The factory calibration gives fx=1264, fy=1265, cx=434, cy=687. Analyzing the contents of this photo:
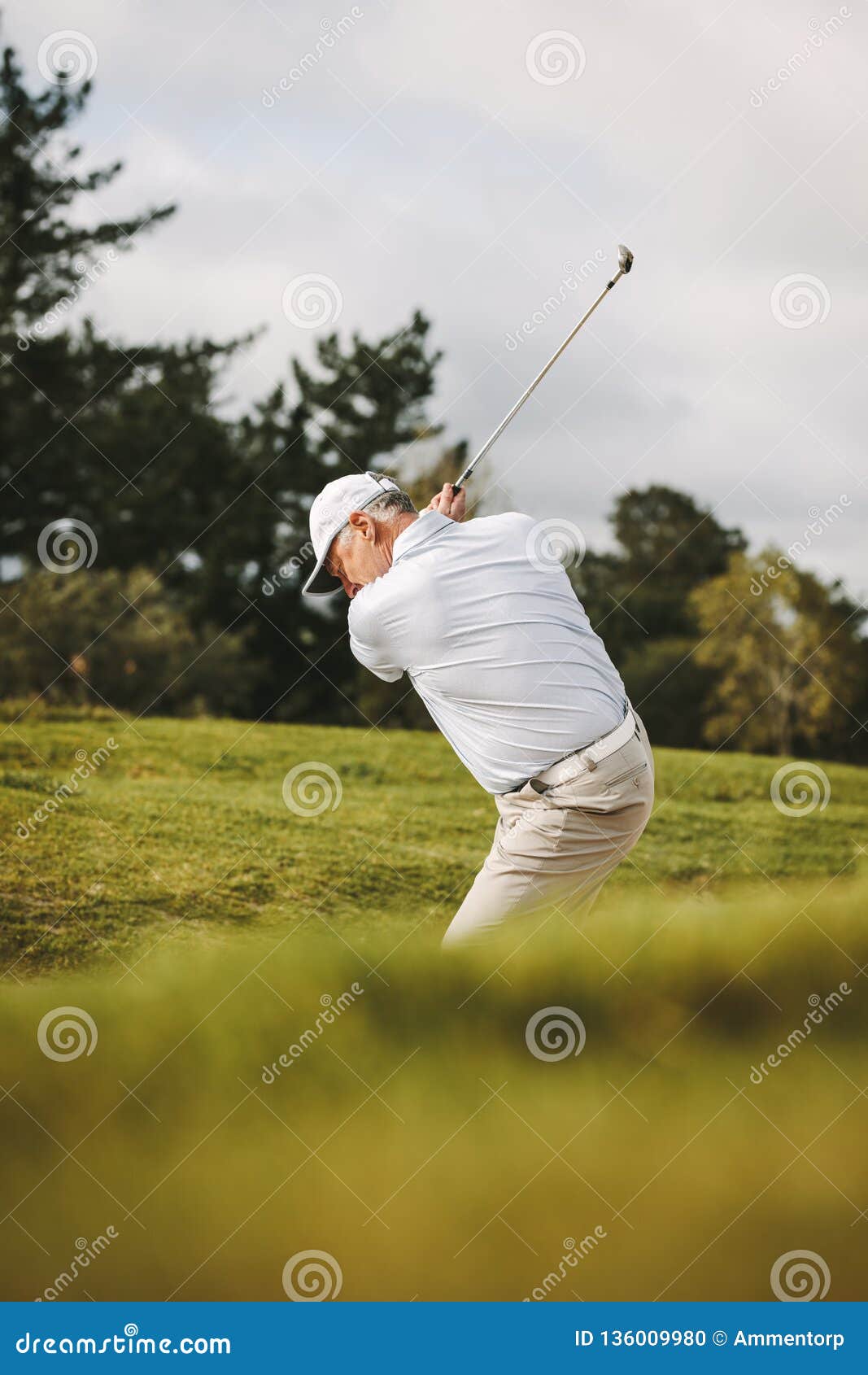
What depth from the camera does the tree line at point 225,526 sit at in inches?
776

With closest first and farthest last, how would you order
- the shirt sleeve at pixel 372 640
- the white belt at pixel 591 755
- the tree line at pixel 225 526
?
the white belt at pixel 591 755 → the shirt sleeve at pixel 372 640 → the tree line at pixel 225 526

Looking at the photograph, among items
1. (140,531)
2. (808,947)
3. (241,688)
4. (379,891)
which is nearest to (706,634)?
(241,688)

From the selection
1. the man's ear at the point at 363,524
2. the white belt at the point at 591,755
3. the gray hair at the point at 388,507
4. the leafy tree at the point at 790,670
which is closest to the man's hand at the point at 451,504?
the gray hair at the point at 388,507

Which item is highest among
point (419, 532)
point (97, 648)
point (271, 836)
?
point (419, 532)

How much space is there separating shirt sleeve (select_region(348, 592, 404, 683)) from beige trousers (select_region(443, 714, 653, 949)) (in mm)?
616

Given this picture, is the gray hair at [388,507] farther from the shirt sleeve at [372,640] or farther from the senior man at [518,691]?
the shirt sleeve at [372,640]

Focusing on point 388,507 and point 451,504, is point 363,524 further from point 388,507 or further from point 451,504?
point 451,504

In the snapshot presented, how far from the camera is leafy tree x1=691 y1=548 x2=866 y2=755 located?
67.0 feet

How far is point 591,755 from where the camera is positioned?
158 inches

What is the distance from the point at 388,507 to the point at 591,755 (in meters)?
1.10

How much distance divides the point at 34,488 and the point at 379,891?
14.6m

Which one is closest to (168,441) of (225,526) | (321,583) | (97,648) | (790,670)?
(225,526)

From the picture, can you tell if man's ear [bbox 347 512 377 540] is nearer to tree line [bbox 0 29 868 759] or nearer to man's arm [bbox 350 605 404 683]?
man's arm [bbox 350 605 404 683]

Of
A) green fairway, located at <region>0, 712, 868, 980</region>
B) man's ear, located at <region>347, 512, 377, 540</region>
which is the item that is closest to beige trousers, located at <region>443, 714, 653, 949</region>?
man's ear, located at <region>347, 512, 377, 540</region>
